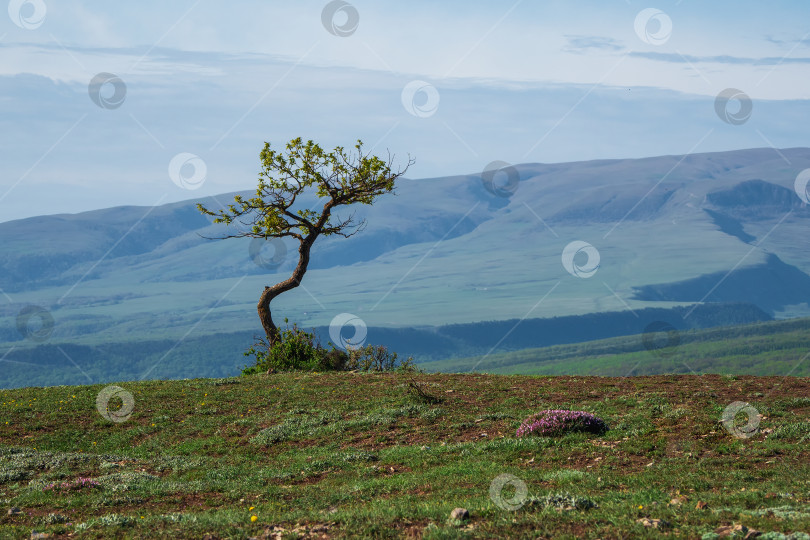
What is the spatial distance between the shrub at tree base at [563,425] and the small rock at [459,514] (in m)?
7.11

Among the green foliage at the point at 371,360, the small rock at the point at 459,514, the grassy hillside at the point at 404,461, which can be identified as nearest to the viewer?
the small rock at the point at 459,514

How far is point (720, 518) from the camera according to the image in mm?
10945

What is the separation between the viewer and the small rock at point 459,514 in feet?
38.0

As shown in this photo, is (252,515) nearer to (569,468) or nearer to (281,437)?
(569,468)

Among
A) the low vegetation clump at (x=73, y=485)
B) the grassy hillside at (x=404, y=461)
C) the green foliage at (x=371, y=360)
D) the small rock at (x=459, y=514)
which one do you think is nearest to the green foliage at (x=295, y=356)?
the green foliage at (x=371, y=360)

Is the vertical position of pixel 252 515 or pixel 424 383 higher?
pixel 424 383

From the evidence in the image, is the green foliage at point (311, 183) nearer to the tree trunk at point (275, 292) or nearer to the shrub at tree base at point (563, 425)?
the tree trunk at point (275, 292)

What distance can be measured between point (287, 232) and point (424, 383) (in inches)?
544

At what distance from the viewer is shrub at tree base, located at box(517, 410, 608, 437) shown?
18.5 meters

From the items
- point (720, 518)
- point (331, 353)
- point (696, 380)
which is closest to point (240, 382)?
point (331, 353)

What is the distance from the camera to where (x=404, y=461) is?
1769 centimetres

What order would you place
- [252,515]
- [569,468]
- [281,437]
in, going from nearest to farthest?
[252,515], [569,468], [281,437]

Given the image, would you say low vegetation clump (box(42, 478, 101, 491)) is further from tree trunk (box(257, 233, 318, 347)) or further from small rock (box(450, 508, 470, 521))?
tree trunk (box(257, 233, 318, 347))

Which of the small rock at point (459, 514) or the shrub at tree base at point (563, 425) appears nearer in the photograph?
the small rock at point (459, 514)
